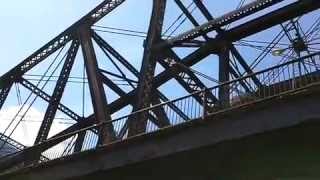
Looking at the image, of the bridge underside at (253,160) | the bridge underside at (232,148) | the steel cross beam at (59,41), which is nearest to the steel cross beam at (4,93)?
the steel cross beam at (59,41)

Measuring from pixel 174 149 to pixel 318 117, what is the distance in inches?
166

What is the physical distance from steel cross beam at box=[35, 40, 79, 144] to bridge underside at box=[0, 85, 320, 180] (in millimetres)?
6500

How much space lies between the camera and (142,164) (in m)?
17.3

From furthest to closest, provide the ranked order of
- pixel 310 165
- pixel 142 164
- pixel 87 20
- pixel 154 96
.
→ pixel 87 20
pixel 154 96
pixel 142 164
pixel 310 165

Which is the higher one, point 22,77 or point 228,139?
point 22,77

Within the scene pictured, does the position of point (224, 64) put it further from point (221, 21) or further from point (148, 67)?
point (148, 67)

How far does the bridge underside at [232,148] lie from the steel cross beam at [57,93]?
650 centimetres

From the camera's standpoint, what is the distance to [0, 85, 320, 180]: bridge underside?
1440 centimetres

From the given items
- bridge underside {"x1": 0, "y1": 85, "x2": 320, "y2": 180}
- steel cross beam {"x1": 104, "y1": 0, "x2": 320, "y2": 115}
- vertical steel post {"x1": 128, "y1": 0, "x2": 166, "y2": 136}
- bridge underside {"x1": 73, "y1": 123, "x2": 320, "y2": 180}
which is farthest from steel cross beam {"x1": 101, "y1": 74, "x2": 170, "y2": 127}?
bridge underside {"x1": 73, "y1": 123, "x2": 320, "y2": 180}

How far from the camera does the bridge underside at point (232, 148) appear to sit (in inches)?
567

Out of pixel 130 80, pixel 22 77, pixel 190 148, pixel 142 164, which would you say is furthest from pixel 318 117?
pixel 22 77

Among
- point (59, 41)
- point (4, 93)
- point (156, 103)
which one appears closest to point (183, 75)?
point (156, 103)

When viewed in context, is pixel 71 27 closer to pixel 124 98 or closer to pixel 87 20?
pixel 87 20

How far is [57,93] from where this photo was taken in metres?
25.2
